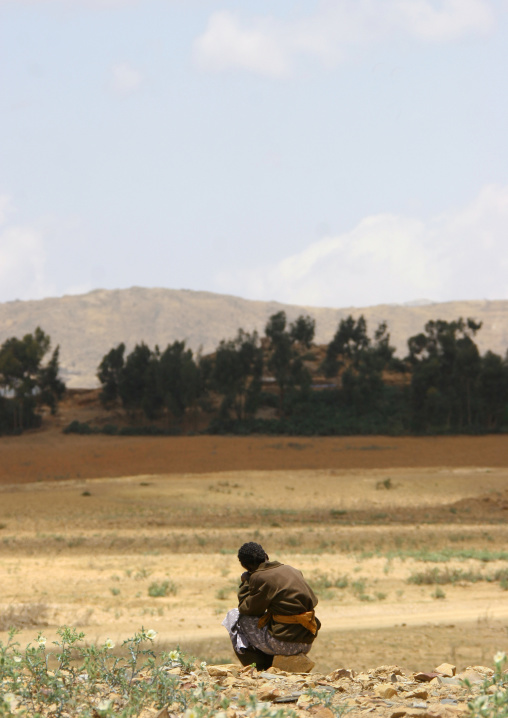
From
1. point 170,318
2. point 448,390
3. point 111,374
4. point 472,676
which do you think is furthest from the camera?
point 170,318

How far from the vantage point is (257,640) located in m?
6.16

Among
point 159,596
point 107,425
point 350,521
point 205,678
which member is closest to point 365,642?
point 159,596

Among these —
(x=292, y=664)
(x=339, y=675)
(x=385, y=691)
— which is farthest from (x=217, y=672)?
(x=385, y=691)

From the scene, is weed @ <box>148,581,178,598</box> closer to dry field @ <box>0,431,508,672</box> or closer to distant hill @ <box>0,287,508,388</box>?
dry field @ <box>0,431,508,672</box>

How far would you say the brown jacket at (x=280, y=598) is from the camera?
237 inches

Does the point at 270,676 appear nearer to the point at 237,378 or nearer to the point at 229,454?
the point at 229,454

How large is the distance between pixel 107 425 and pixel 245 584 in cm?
5106

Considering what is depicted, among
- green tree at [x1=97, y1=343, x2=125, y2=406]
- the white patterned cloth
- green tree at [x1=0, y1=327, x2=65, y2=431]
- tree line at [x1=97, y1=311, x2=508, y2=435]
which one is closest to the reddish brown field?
tree line at [x1=97, y1=311, x2=508, y2=435]

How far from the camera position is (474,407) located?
52.3 metres

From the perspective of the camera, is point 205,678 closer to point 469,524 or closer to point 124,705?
point 124,705

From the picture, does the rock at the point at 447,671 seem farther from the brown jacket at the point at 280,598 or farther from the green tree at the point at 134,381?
the green tree at the point at 134,381

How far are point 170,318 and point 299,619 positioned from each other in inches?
6266

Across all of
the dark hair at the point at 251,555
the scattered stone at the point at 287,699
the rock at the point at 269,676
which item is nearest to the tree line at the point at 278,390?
the dark hair at the point at 251,555

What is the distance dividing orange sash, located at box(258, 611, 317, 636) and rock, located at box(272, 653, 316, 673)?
22cm
